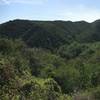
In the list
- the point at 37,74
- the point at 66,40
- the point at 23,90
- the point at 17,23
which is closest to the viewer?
the point at 23,90

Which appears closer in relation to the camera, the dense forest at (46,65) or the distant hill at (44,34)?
the dense forest at (46,65)

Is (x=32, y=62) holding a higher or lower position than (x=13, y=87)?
lower

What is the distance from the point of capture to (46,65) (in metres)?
83.7

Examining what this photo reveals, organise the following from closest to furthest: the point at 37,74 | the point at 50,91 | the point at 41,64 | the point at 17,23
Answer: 1. the point at 50,91
2. the point at 37,74
3. the point at 41,64
4. the point at 17,23

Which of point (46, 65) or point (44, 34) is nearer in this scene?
point (46, 65)

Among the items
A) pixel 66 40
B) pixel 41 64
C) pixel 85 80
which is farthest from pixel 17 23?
pixel 85 80

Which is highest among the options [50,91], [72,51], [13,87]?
[13,87]

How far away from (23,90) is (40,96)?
2490 mm

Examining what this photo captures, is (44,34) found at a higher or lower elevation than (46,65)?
lower

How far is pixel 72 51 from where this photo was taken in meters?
132

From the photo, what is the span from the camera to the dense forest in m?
23.2

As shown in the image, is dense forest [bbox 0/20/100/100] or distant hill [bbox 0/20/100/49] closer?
dense forest [bbox 0/20/100/100]

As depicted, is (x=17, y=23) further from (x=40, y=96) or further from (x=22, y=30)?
(x=40, y=96)

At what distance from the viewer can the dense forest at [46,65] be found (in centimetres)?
2319
